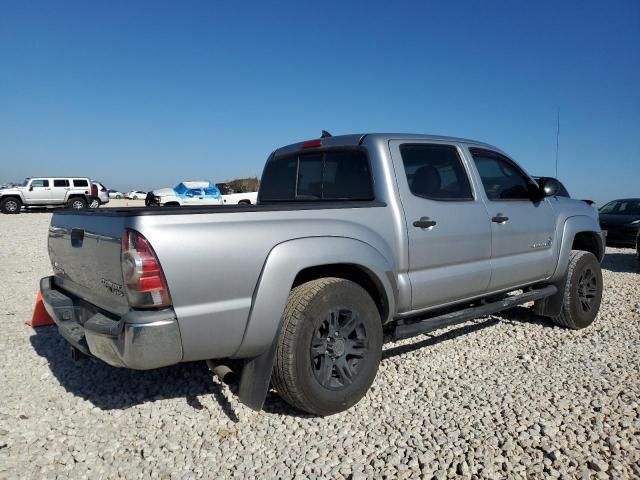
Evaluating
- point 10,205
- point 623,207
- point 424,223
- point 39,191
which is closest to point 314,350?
point 424,223

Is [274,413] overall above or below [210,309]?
below

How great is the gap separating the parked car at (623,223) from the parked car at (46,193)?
21730mm

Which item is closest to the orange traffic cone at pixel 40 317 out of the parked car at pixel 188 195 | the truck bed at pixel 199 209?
the truck bed at pixel 199 209

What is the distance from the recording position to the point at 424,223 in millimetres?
3229

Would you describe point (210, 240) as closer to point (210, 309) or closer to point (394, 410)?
point (210, 309)

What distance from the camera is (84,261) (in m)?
2.76

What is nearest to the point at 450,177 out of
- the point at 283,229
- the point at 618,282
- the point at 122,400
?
the point at 283,229

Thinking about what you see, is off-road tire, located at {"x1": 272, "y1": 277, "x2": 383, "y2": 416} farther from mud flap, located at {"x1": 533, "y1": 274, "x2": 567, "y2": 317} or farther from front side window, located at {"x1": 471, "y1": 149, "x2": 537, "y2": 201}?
mud flap, located at {"x1": 533, "y1": 274, "x2": 567, "y2": 317}

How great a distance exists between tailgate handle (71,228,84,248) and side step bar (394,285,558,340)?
2.13m

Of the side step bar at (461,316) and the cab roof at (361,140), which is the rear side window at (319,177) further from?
the side step bar at (461,316)

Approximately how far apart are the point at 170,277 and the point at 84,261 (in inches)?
35.2

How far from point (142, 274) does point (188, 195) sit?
19.3 metres

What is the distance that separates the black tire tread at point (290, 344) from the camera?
103 inches

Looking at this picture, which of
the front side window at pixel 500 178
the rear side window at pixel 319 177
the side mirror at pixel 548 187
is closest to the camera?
the rear side window at pixel 319 177
